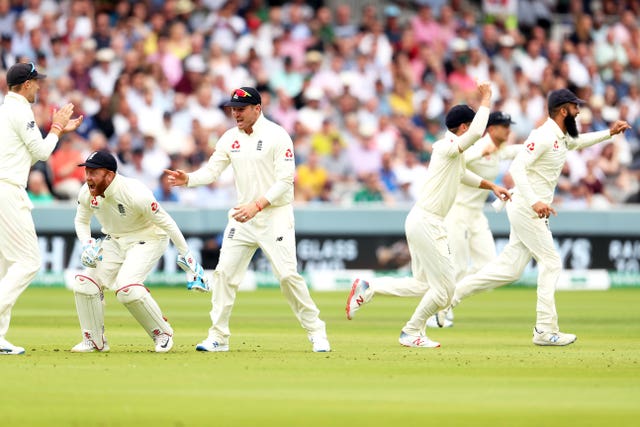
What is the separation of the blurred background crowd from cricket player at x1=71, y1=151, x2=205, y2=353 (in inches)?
368

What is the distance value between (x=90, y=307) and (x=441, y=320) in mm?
4110

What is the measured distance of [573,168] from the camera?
2316 centimetres

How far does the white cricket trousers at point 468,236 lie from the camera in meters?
14.5

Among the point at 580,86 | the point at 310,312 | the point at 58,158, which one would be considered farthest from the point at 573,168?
the point at 310,312

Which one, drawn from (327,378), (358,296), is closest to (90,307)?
(327,378)

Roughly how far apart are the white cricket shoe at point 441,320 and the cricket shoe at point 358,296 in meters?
1.14

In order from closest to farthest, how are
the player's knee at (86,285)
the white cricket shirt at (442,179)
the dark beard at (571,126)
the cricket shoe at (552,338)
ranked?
the player's knee at (86,285) < the white cricket shirt at (442,179) < the cricket shoe at (552,338) < the dark beard at (571,126)

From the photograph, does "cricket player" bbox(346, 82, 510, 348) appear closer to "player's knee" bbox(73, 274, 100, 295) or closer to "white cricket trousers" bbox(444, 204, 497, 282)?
"player's knee" bbox(73, 274, 100, 295)

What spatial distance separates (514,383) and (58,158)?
12.9 meters

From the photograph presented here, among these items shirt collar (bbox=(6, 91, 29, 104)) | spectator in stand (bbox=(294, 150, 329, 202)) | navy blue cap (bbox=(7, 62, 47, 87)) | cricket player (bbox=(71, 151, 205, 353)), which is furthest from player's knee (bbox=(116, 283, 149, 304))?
spectator in stand (bbox=(294, 150, 329, 202))

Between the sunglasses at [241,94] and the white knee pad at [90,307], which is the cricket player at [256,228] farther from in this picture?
the white knee pad at [90,307]

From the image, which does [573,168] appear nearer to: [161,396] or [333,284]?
[333,284]

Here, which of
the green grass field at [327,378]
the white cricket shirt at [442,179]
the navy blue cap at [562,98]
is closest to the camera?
the green grass field at [327,378]

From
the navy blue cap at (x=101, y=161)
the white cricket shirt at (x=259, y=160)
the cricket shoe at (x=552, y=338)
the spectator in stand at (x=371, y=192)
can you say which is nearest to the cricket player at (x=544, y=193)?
the cricket shoe at (x=552, y=338)
